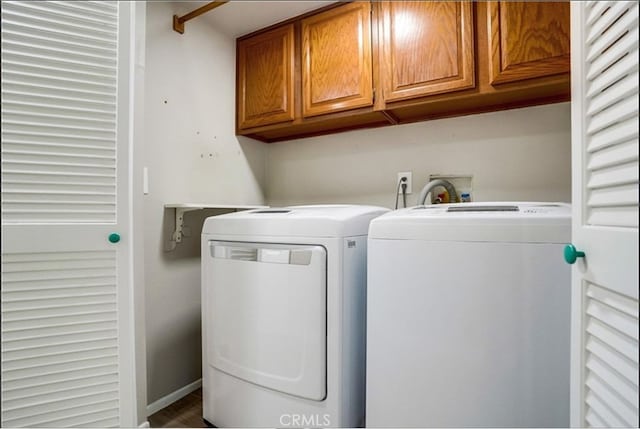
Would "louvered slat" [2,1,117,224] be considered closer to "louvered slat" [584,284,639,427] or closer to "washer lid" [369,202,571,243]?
"washer lid" [369,202,571,243]

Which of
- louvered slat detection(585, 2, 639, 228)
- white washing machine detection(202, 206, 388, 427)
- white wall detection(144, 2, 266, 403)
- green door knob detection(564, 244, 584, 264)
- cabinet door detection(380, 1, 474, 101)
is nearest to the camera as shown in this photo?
louvered slat detection(585, 2, 639, 228)

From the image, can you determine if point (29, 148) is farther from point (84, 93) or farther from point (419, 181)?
point (419, 181)

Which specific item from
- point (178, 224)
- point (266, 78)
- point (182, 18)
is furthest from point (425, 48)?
point (178, 224)

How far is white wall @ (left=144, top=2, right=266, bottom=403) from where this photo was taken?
167 cm

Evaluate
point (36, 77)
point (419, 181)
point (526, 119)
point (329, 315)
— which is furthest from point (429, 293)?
point (36, 77)

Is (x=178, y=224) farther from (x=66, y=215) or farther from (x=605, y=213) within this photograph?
(x=605, y=213)

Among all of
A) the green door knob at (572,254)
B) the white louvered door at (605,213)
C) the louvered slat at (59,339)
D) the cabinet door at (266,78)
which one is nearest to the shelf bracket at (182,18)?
the cabinet door at (266,78)

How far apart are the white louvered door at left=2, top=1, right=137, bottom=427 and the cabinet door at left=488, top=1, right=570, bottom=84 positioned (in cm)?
141

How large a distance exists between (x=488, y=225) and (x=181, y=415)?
5.46ft

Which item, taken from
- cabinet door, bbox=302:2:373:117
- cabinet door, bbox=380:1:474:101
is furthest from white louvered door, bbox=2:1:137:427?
cabinet door, bbox=380:1:474:101

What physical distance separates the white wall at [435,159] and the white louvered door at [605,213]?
1044 millimetres

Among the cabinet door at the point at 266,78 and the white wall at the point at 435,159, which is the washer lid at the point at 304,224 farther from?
the cabinet door at the point at 266,78

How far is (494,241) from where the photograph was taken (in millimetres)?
946

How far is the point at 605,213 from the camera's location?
60cm
